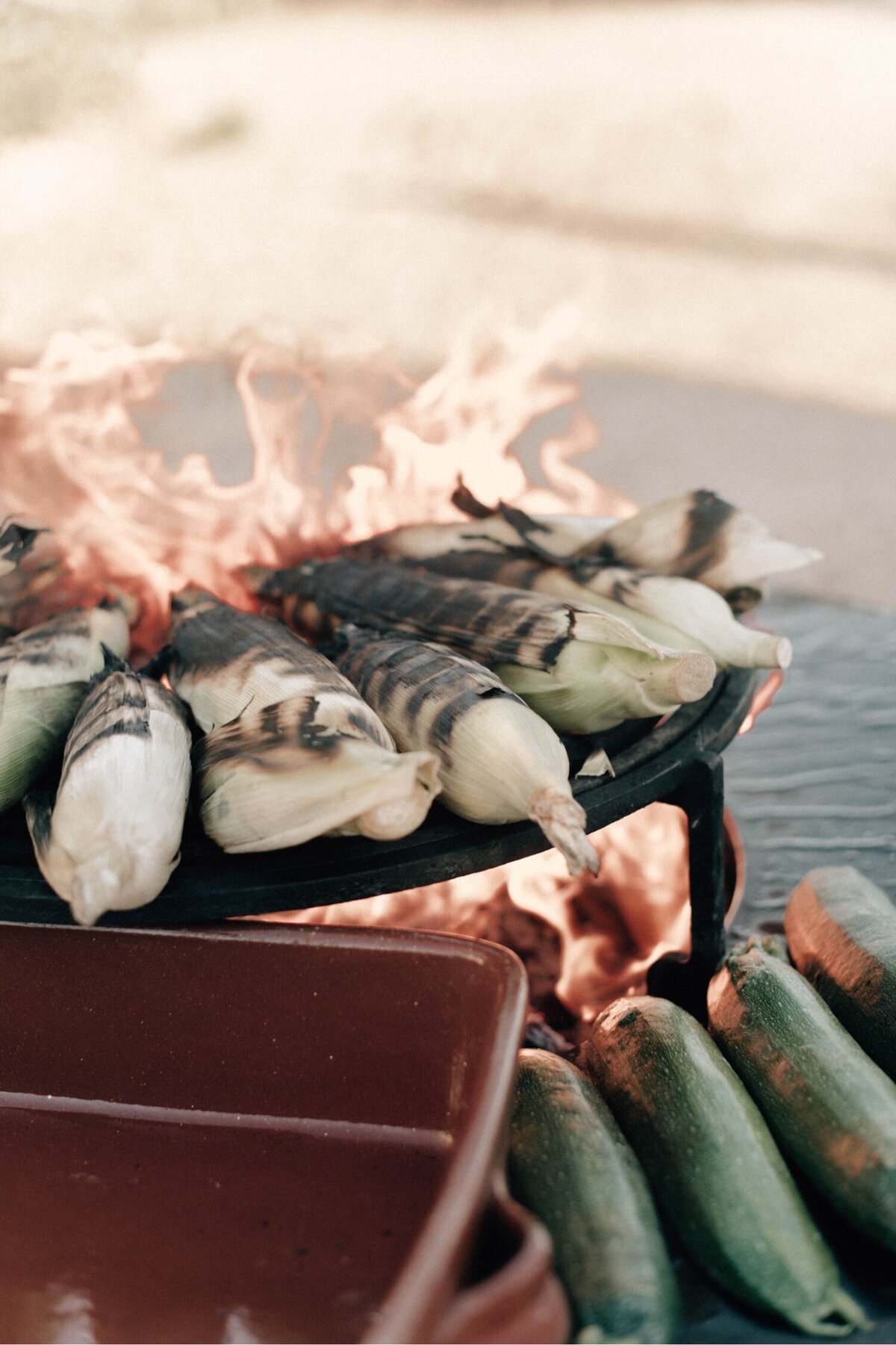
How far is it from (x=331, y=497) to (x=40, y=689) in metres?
0.89

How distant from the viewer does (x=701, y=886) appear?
154 centimetres

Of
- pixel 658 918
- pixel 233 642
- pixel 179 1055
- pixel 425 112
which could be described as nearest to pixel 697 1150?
pixel 179 1055

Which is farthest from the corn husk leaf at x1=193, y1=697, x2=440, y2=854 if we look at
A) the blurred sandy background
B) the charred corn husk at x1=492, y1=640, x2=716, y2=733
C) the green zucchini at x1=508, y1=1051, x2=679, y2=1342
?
the blurred sandy background

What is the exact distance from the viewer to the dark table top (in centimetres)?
200

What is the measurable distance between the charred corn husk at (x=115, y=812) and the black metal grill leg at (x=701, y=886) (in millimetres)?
662

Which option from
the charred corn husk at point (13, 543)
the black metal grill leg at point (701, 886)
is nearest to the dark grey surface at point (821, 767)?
the black metal grill leg at point (701, 886)

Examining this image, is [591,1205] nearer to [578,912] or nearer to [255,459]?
[578,912]

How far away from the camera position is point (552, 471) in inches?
92.9

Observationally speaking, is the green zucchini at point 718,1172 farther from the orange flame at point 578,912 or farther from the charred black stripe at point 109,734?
the charred black stripe at point 109,734

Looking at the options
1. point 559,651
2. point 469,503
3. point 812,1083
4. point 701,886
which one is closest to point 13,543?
point 469,503

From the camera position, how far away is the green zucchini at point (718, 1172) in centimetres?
113

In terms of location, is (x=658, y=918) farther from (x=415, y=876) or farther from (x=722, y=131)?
(x=722, y=131)

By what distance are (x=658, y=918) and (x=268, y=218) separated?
643 cm

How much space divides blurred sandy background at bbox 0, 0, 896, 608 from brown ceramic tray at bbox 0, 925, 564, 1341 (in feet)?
12.4
